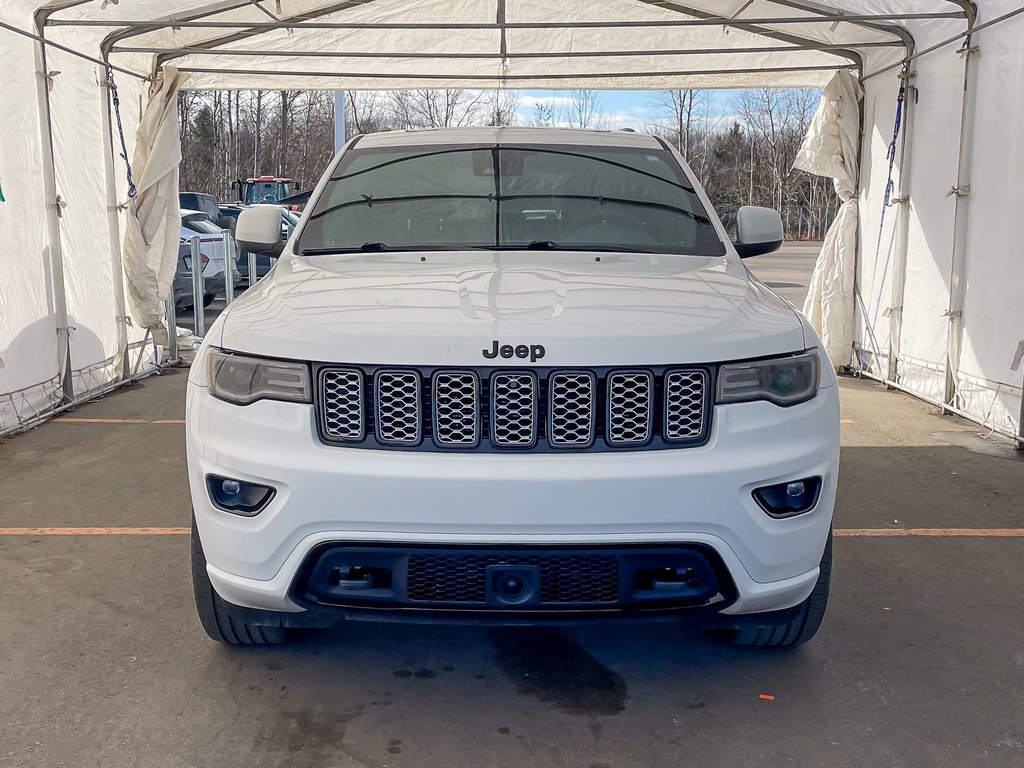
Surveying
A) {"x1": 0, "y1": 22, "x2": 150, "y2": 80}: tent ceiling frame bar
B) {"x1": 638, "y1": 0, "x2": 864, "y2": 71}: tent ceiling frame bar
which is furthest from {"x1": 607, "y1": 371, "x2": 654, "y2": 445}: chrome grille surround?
{"x1": 638, "y1": 0, "x2": 864, "y2": 71}: tent ceiling frame bar

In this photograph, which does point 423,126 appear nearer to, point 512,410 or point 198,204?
point 198,204

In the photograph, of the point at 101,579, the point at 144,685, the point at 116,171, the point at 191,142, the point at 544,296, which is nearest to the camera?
the point at 544,296

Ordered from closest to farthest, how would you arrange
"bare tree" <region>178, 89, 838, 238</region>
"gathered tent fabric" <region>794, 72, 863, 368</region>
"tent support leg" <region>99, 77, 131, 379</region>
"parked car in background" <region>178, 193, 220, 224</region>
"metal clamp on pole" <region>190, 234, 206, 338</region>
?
"tent support leg" <region>99, 77, 131, 379</region>
"gathered tent fabric" <region>794, 72, 863, 368</region>
"metal clamp on pole" <region>190, 234, 206, 338</region>
"parked car in background" <region>178, 193, 220, 224</region>
"bare tree" <region>178, 89, 838, 238</region>

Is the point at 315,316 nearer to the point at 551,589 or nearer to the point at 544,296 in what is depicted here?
the point at 544,296

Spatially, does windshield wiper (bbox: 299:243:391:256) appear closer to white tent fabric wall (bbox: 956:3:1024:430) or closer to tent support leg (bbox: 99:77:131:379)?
white tent fabric wall (bbox: 956:3:1024:430)

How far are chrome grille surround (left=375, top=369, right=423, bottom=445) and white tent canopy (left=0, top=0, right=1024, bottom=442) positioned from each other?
195 inches

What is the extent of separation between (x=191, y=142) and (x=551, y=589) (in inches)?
2038

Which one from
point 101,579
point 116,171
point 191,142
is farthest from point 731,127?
point 101,579

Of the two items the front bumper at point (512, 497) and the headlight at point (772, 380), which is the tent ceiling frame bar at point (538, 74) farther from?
the front bumper at point (512, 497)

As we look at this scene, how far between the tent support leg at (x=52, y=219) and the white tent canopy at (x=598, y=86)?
0.02 meters

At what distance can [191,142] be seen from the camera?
50281mm

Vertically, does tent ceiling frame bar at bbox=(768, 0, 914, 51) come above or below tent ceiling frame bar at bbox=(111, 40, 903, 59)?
above

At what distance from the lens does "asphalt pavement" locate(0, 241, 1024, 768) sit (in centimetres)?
286

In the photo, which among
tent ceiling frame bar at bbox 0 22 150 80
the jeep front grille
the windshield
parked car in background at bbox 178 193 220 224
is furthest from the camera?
parked car in background at bbox 178 193 220 224
